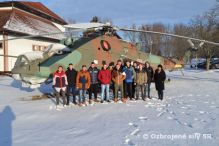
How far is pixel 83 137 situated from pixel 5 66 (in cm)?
2476

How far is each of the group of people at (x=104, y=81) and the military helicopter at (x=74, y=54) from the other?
134 centimetres

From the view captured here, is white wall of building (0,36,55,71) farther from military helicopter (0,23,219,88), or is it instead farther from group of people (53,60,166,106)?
group of people (53,60,166,106)

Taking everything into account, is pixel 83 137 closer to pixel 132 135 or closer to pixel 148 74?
pixel 132 135

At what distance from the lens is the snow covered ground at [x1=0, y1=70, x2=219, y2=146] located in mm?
6695

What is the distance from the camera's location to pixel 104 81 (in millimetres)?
11742

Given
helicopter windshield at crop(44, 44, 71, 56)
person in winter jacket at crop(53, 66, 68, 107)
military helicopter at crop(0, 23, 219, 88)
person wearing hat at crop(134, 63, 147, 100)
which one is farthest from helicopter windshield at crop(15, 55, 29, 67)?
person wearing hat at crop(134, 63, 147, 100)

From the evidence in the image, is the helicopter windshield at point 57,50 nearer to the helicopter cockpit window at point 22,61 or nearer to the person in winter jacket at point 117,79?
the helicopter cockpit window at point 22,61

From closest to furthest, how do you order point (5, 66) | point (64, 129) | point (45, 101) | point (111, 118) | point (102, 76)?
point (64, 129) → point (111, 118) → point (102, 76) → point (45, 101) → point (5, 66)

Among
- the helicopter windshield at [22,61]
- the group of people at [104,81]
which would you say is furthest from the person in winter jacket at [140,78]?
the helicopter windshield at [22,61]

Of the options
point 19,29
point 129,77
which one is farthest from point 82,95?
point 19,29

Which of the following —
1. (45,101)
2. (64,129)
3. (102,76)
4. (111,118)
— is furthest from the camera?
(45,101)

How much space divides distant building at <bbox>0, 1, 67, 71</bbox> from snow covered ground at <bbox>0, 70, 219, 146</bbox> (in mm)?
19286

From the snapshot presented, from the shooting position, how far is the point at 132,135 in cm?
699

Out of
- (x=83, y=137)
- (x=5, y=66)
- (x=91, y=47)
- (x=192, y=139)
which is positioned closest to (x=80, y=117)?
(x=83, y=137)
